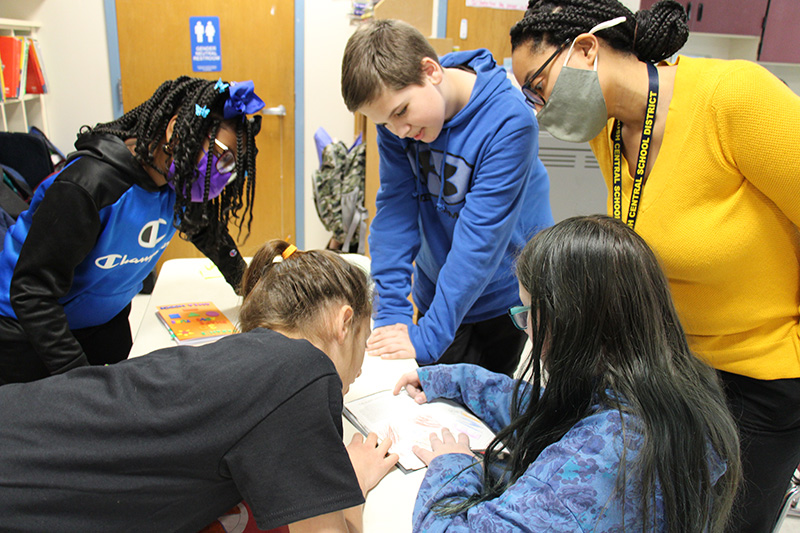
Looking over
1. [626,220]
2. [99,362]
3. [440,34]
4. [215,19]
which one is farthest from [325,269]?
[215,19]

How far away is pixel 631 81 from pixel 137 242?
1.15m

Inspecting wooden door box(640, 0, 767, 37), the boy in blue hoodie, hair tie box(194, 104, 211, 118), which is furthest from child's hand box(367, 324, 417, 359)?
wooden door box(640, 0, 767, 37)

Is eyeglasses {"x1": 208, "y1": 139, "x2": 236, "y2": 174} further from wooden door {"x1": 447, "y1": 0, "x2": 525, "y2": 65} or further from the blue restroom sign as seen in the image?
the blue restroom sign

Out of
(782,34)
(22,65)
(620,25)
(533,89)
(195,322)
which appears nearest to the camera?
(620,25)

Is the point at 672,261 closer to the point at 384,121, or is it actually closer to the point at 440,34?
the point at 384,121

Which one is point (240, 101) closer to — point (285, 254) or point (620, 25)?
point (285, 254)

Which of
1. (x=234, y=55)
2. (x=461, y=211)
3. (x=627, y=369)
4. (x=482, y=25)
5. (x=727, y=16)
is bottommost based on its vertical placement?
(x=627, y=369)

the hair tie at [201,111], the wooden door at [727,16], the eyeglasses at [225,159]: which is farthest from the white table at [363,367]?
the wooden door at [727,16]

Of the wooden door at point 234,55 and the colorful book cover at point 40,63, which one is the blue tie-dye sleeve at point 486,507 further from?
the colorful book cover at point 40,63

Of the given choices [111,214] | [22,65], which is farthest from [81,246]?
[22,65]

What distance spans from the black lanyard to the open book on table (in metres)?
0.48

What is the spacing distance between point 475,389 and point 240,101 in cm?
88

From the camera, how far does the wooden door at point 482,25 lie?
3260mm

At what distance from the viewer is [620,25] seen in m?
1.02
